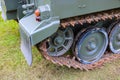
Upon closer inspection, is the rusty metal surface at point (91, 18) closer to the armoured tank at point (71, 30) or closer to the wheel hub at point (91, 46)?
the armoured tank at point (71, 30)

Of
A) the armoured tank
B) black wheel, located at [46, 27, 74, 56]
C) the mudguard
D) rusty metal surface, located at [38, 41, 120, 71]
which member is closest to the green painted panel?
the armoured tank

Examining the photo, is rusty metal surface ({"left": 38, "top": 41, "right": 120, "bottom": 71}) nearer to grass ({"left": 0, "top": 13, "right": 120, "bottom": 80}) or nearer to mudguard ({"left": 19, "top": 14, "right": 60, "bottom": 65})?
grass ({"left": 0, "top": 13, "right": 120, "bottom": 80})

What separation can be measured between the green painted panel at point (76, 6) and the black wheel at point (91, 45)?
0.38 metres

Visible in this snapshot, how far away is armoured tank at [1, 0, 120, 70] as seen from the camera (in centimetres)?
264

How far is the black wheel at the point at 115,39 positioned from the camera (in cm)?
338

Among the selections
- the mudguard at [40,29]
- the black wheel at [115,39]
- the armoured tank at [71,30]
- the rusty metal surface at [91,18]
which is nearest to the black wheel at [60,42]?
the armoured tank at [71,30]

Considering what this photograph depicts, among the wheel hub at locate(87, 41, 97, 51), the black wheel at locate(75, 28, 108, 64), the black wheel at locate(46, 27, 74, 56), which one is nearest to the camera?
the black wheel at locate(46, 27, 74, 56)

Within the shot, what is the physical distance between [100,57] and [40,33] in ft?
4.02

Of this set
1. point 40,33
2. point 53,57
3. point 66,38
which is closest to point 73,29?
point 66,38

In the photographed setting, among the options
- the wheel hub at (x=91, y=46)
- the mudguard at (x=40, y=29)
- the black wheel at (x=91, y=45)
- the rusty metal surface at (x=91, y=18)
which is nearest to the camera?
the mudguard at (x=40, y=29)

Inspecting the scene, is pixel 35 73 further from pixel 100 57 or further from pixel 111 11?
pixel 111 11

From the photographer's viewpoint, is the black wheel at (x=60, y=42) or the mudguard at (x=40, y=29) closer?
the mudguard at (x=40, y=29)

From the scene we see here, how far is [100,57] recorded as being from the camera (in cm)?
346

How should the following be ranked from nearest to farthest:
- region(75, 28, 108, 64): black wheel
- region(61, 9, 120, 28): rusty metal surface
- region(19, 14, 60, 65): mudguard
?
region(19, 14, 60, 65): mudguard → region(61, 9, 120, 28): rusty metal surface → region(75, 28, 108, 64): black wheel
